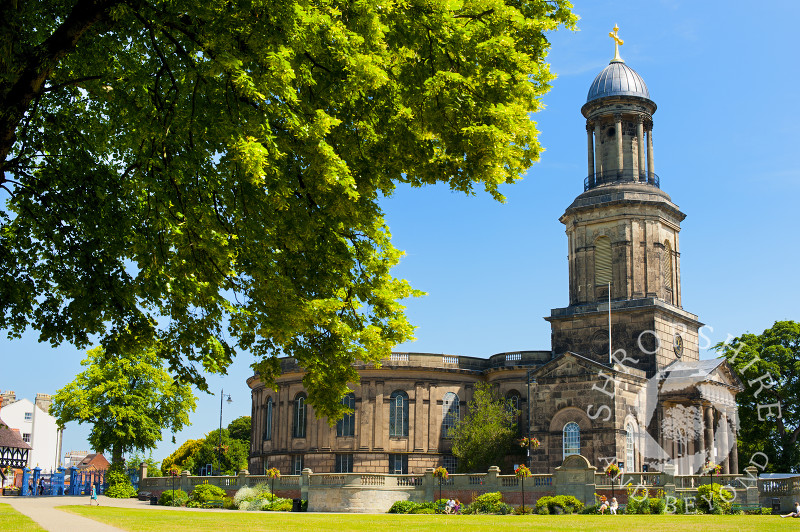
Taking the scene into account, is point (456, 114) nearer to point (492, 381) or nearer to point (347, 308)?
point (347, 308)

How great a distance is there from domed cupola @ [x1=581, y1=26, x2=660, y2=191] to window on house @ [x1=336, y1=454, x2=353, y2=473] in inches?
915

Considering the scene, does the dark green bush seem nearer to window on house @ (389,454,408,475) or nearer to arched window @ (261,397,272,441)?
window on house @ (389,454,408,475)

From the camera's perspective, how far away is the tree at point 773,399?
5491 centimetres

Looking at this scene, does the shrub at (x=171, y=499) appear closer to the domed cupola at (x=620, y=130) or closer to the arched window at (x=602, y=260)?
the arched window at (x=602, y=260)

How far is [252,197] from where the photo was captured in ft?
41.9

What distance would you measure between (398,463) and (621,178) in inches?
914

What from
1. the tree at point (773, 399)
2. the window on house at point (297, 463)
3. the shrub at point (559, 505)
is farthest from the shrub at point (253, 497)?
the tree at point (773, 399)

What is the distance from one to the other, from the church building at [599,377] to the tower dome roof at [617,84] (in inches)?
3.7

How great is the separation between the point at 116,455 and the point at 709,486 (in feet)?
127

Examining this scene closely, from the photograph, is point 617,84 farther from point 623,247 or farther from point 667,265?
point 667,265

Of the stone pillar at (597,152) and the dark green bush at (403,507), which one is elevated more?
the stone pillar at (597,152)

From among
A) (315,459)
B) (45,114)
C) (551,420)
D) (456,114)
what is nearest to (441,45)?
(456,114)

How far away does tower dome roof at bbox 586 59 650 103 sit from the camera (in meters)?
53.7

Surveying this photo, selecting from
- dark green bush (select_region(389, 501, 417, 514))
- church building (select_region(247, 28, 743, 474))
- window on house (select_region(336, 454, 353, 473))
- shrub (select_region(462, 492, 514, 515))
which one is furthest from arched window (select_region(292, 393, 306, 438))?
shrub (select_region(462, 492, 514, 515))
